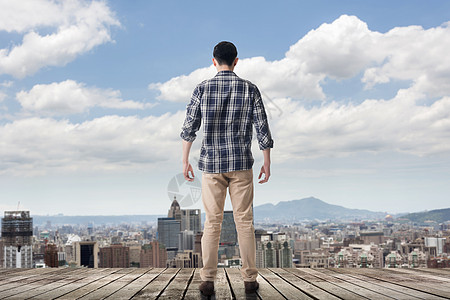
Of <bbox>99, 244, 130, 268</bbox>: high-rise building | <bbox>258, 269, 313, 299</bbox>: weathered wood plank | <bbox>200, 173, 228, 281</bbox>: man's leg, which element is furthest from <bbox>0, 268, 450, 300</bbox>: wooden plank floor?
<bbox>99, 244, 130, 268</bbox>: high-rise building

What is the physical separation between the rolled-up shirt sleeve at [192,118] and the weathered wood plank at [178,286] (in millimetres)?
903

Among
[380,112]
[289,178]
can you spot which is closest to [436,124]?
[289,178]

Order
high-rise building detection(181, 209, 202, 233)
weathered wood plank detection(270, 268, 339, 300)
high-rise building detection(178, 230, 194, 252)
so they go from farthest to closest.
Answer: high-rise building detection(181, 209, 202, 233), high-rise building detection(178, 230, 194, 252), weathered wood plank detection(270, 268, 339, 300)

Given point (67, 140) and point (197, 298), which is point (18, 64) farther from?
point (67, 140)

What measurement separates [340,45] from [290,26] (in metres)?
3.14

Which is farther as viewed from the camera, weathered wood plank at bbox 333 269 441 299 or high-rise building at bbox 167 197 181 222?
high-rise building at bbox 167 197 181 222

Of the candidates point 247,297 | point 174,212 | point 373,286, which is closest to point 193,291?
point 247,297

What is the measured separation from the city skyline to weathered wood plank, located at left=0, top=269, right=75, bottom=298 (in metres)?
1.36

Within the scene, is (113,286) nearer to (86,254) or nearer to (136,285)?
(136,285)

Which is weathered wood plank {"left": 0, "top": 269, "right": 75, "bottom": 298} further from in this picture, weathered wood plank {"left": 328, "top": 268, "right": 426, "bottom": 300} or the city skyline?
weathered wood plank {"left": 328, "top": 268, "right": 426, "bottom": 300}

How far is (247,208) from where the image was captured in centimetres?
240

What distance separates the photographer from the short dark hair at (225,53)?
250cm

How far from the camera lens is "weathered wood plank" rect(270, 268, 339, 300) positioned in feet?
7.55

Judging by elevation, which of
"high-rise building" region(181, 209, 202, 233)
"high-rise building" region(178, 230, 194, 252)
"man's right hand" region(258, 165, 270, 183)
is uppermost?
"man's right hand" region(258, 165, 270, 183)
